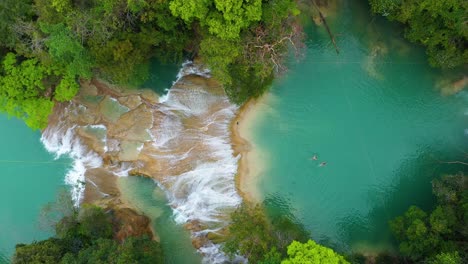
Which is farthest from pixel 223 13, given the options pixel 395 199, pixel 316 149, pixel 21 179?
pixel 21 179

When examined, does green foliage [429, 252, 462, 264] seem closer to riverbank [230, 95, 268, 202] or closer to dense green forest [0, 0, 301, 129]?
riverbank [230, 95, 268, 202]

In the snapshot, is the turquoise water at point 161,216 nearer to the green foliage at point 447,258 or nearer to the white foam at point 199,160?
the white foam at point 199,160

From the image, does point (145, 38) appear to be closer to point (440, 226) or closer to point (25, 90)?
point (25, 90)

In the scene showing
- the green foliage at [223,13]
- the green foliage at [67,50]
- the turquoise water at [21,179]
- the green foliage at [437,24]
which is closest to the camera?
the green foliage at [223,13]

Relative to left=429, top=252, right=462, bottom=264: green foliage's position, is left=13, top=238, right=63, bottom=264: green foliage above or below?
below

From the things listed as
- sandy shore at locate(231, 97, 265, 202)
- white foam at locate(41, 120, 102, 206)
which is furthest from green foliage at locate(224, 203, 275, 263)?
white foam at locate(41, 120, 102, 206)

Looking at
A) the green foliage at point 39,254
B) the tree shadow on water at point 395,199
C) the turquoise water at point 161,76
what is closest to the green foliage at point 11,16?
the turquoise water at point 161,76
